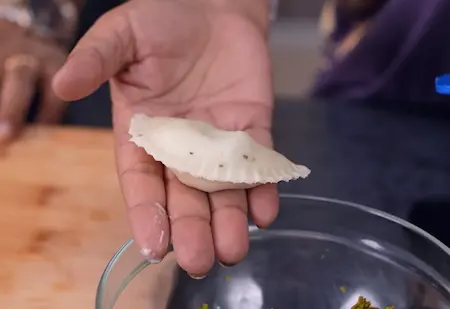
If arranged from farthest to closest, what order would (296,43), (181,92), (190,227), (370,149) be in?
(296,43)
(370,149)
(181,92)
(190,227)

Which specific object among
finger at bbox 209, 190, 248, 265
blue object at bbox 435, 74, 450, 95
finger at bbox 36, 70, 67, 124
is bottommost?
finger at bbox 36, 70, 67, 124

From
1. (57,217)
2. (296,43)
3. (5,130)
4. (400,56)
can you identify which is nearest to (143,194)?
(57,217)

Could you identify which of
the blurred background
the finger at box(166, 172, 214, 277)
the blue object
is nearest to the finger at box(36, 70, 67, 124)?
the finger at box(166, 172, 214, 277)

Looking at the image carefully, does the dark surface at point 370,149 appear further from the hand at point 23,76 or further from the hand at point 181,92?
the hand at point 23,76

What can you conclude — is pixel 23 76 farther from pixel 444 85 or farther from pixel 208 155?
pixel 444 85

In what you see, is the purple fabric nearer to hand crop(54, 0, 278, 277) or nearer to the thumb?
hand crop(54, 0, 278, 277)

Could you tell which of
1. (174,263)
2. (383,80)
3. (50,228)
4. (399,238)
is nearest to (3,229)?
(50,228)
